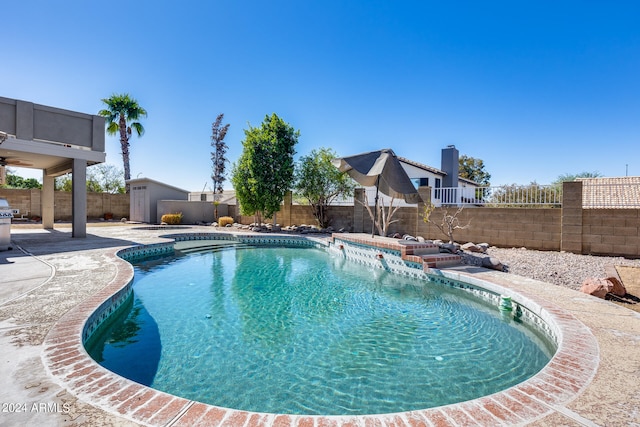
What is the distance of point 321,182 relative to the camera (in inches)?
739

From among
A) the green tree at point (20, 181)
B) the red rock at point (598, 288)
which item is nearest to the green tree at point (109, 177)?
the green tree at point (20, 181)

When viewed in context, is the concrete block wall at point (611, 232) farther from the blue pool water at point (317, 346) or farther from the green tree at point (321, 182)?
the green tree at point (321, 182)

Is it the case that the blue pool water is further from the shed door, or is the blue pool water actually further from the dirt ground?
the shed door

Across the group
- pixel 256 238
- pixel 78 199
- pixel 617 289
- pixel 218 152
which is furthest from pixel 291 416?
pixel 218 152

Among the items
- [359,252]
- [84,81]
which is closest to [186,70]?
[84,81]

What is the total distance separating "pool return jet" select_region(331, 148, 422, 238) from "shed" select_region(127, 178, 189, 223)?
19103 millimetres

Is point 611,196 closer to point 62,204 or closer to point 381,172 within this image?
point 381,172

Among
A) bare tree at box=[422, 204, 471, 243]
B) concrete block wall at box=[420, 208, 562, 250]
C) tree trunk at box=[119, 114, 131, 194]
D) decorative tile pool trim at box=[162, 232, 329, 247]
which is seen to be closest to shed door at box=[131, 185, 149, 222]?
tree trunk at box=[119, 114, 131, 194]

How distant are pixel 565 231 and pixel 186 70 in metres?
19.2

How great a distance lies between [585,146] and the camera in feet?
80.3

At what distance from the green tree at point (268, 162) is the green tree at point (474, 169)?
31.4 m

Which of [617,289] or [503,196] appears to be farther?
[503,196]

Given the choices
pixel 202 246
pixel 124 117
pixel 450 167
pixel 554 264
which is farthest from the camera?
pixel 124 117

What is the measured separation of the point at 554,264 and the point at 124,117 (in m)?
33.3
